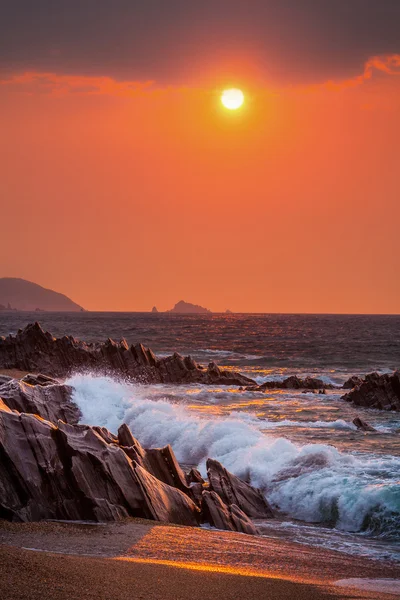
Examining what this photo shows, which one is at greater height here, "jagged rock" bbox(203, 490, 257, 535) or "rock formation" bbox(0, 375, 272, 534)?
"rock formation" bbox(0, 375, 272, 534)

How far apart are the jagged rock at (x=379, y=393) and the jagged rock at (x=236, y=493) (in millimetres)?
21804

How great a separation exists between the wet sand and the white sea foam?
3.29 metres

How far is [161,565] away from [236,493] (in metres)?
6.97

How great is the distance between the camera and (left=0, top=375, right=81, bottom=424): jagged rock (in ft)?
73.5

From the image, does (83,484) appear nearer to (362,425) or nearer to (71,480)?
(71,480)

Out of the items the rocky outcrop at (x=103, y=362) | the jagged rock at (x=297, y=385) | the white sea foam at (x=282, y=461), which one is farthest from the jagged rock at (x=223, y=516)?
the rocky outcrop at (x=103, y=362)

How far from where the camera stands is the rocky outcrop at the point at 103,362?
51.6 m

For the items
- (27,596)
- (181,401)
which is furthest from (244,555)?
(181,401)

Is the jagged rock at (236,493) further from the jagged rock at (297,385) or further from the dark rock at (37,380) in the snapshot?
the jagged rock at (297,385)

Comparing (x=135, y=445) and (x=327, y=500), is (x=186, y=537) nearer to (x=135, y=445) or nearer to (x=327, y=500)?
(x=135, y=445)

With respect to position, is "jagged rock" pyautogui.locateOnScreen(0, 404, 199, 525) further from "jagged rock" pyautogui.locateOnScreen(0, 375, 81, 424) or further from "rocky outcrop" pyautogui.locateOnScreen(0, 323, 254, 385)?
"rocky outcrop" pyautogui.locateOnScreen(0, 323, 254, 385)

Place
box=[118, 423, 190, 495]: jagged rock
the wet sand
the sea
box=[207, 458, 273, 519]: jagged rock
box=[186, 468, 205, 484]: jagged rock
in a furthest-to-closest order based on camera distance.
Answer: box=[186, 468, 205, 484]: jagged rock, box=[207, 458, 273, 519]: jagged rock, box=[118, 423, 190, 495]: jagged rock, the sea, the wet sand

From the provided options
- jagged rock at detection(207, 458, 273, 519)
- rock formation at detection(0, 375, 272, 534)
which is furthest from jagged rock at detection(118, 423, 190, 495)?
jagged rock at detection(207, 458, 273, 519)

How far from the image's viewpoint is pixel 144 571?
Answer: 1205 cm
